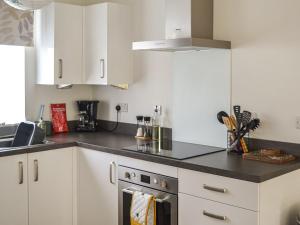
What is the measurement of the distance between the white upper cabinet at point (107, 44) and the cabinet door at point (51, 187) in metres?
0.73

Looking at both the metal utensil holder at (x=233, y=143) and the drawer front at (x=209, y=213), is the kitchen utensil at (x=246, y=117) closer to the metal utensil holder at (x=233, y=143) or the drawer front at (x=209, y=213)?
the metal utensil holder at (x=233, y=143)

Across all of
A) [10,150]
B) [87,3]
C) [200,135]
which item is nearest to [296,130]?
[200,135]

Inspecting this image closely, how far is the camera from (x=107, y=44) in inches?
136

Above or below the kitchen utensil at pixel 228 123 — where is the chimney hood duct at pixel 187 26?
above

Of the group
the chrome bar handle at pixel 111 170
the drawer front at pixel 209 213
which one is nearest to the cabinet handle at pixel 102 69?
the chrome bar handle at pixel 111 170

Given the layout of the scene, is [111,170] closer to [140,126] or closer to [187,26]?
[140,126]

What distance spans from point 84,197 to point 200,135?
1084 millimetres

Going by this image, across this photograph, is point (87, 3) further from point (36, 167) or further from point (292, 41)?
point (292, 41)

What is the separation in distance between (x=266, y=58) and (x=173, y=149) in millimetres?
903

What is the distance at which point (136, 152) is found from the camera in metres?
2.84

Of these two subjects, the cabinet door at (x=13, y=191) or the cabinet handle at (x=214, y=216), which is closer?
the cabinet handle at (x=214, y=216)

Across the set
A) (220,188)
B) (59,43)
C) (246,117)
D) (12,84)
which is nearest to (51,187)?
(12,84)

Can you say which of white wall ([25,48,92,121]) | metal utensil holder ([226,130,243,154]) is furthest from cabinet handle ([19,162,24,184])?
metal utensil holder ([226,130,243,154])

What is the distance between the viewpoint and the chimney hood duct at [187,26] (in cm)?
279
